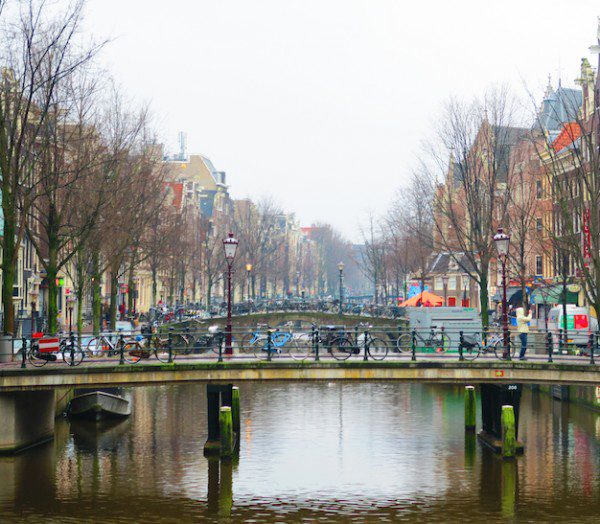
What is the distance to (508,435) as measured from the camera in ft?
131

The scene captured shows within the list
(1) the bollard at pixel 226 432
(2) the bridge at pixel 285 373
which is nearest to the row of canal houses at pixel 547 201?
(2) the bridge at pixel 285 373

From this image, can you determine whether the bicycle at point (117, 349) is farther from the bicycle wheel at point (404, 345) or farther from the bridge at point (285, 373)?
the bicycle wheel at point (404, 345)

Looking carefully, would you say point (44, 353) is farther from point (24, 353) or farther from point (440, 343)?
point (440, 343)

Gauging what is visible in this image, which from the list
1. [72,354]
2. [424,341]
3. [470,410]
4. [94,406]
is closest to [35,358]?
[72,354]

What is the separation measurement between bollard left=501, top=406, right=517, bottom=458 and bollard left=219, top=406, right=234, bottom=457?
392 inches

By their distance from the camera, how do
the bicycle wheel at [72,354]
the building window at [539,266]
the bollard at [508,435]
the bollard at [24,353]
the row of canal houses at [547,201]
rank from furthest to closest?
the building window at [539,266] → the row of canal houses at [547,201] → the bollard at [508,435] → the bicycle wheel at [72,354] → the bollard at [24,353]

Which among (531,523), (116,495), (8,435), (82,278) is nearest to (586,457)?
(531,523)

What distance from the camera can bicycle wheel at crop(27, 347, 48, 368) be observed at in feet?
125

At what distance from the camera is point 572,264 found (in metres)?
78.4

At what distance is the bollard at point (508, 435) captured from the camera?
39656mm

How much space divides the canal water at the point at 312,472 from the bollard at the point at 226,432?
0.56 metres

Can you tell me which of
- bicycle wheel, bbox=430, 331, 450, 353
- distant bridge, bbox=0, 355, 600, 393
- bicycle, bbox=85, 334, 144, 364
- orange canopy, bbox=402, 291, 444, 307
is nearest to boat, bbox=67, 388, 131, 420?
bicycle, bbox=85, 334, 144, 364

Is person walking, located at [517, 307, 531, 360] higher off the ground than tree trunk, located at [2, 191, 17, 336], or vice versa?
tree trunk, located at [2, 191, 17, 336]

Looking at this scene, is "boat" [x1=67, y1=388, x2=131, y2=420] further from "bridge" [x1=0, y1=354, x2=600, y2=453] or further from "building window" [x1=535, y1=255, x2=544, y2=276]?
"building window" [x1=535, y1=255, x2=544, y2=276]
